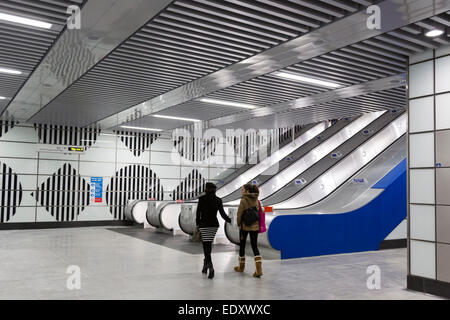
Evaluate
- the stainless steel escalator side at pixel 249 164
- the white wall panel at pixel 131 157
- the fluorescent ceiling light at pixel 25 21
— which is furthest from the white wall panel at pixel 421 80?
the white wall panel at pixel 131 157

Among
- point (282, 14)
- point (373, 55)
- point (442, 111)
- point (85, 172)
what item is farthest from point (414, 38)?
point (85, 172)

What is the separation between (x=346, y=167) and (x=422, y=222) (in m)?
6.83

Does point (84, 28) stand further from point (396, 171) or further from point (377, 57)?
point (396, 171)

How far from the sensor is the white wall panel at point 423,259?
591 cm

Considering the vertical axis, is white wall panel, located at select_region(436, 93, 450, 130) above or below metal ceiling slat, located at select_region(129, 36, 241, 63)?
below

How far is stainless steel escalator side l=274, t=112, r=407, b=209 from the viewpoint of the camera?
11.9 metres

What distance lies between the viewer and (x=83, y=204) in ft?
49.9

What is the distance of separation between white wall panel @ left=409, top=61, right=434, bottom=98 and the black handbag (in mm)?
3041

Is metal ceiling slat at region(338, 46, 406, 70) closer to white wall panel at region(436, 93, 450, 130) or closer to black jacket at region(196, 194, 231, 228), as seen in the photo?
white wall panel at region(436, 93, 450, 130)

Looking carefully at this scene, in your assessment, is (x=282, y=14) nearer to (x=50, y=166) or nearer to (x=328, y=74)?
(x=328, y=74)

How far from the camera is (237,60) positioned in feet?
23.1

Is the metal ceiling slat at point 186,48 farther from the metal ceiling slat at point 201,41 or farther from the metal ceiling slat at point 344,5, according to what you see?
the metal ceiling slat at point 344,5

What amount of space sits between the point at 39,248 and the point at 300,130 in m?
12.0

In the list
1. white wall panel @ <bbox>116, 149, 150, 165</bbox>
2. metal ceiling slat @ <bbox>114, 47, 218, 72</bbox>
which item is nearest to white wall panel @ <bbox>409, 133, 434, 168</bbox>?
metal ceiling slat @ <bbox>114, 47, 218, 72</bbox>
